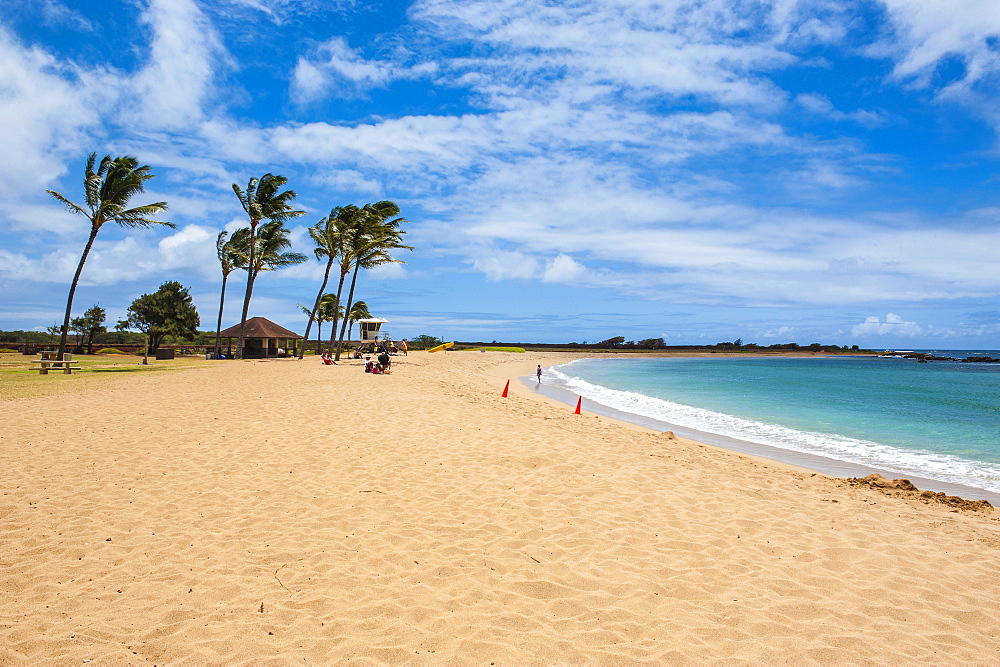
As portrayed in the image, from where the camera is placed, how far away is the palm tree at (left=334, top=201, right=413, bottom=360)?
31.5 m

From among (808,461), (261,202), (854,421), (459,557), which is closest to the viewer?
(459,557)

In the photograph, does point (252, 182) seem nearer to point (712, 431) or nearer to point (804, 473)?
point (712, 431)

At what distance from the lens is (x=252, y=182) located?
29.9 meters

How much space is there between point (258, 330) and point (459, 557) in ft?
107

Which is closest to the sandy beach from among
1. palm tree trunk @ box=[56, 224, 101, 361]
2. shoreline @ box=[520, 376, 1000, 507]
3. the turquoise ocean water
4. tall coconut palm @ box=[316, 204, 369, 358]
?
shoreline @ box=[520, 376, 1000, 507]

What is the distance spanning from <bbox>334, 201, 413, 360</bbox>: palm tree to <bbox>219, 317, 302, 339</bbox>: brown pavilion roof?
13.5 feet

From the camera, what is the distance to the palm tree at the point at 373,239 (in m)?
31.5

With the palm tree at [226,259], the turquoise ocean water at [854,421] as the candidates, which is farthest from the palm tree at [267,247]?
the turquoise ocean water at [854,421]

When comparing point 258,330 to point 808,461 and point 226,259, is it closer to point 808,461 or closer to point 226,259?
point 226,259

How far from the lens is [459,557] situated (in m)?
4.07

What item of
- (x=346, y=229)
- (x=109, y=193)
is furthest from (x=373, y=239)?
(x=109, y=193)

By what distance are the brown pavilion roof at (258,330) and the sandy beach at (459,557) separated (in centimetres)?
2596

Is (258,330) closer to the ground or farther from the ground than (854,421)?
farther from the ground

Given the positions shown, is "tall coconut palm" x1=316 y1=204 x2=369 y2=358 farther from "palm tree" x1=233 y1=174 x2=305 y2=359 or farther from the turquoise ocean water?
the turquoise ocean water
